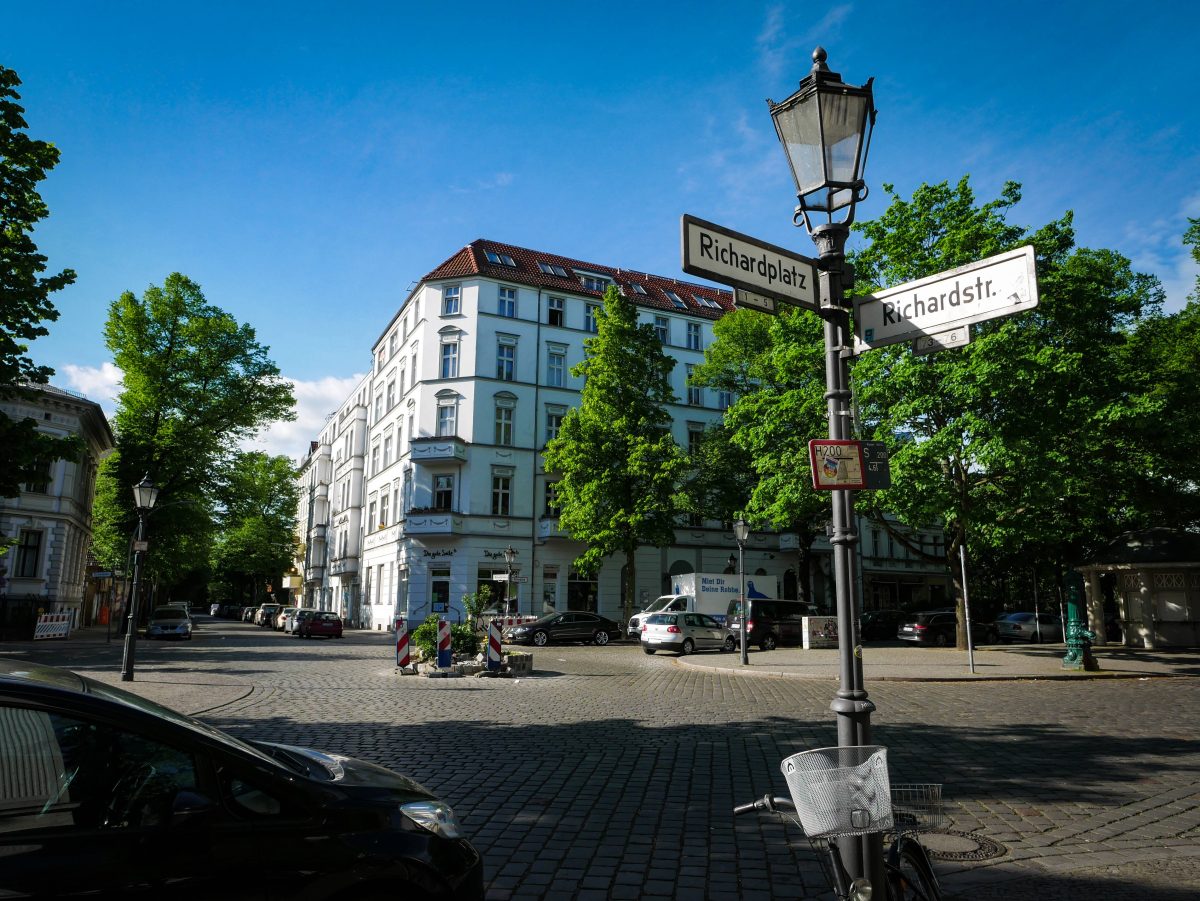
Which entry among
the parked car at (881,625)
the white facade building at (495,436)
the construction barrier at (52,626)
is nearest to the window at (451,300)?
the white facade building at (495,436)

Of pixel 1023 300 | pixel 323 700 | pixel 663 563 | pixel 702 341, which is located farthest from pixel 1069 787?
pixel 702 341

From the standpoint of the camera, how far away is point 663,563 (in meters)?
45.3

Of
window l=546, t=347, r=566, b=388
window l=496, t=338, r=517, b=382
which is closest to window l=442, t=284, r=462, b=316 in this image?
window l=496, t=338, r=517, b=382

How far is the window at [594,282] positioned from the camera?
Result: 1960 inches

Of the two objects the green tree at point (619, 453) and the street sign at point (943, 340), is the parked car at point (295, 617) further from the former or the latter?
the street sign at point (943, 340)

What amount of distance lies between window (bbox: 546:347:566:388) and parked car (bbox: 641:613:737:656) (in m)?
20.3

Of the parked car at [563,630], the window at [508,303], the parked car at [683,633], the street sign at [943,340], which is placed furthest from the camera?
the window at [508,303]

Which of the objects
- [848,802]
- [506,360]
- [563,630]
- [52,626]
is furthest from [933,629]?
[52,626]

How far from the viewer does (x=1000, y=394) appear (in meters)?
21.0

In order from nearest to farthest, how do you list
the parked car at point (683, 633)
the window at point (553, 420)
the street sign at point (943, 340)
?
the street sign at point (943, 340) → the parked car at point (683, 633) → the window at point (553, 420)

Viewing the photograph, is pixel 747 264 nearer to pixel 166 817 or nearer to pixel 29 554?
pixel 166 817

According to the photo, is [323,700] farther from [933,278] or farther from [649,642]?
[649,642]

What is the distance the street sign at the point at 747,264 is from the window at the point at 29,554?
140ft

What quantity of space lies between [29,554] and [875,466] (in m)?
43.5
